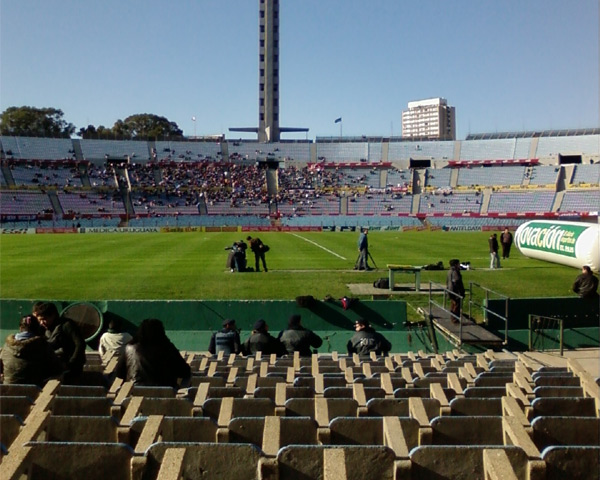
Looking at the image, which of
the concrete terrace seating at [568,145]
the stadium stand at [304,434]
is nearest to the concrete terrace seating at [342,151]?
the concrete terrace seating at [568,145]

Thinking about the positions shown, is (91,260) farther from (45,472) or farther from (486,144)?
(486,144)

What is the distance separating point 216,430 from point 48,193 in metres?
86.7

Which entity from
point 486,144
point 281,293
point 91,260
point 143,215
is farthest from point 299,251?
point 486,144

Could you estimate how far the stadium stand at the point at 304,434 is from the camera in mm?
3441

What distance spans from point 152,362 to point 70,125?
140830 mm

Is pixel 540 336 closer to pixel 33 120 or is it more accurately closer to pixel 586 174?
pixel 586 174

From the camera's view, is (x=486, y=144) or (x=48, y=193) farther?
(x=486, y=144)

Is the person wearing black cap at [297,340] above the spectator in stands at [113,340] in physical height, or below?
below

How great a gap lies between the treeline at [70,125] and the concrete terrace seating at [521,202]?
5339 centimetres

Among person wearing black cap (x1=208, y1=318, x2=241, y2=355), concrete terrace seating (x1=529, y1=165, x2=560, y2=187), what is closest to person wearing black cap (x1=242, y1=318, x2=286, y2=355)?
person wearing black cap (x1=208, y1=318, x2=241, y2=355)

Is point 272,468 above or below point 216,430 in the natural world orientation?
above

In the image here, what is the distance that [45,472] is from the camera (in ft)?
11.4

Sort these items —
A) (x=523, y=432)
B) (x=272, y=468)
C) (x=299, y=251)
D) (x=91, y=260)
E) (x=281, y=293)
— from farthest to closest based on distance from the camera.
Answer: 1. (x=299, y=251)
2. (x=91, y=260)
3. (x=281, y=293)
4. (x=523, y=432)
5. (x=272, y=468)

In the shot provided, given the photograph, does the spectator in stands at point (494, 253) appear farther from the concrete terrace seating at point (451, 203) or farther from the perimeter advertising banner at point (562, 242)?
the concrete terrace seating at point (451, 203)
